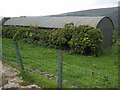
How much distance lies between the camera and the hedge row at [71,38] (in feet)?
52.3

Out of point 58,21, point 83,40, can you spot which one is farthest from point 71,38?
point 58,21

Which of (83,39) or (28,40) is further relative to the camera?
(28,40)

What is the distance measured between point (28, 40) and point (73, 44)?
5.48 meters

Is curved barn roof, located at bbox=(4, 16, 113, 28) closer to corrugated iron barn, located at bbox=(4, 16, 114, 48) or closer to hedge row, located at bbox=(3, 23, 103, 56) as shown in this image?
corrugated iron barn, located at bbox=(4, 16, 114, 48)

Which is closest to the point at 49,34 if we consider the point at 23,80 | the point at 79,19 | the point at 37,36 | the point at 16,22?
the point at 37,36

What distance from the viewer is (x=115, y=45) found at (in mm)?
20484

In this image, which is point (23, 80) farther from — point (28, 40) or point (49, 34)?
point (28, 40)

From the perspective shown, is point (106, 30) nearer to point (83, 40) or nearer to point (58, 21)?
point (83, 40)

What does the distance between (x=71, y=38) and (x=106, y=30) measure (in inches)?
137

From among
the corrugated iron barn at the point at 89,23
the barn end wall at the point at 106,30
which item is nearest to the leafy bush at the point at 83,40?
the corrugated iron barn at the point at 89,23

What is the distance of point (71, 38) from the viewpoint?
1739cm

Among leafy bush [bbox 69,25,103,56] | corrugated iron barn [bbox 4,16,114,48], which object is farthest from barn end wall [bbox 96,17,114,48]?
leafy bush [bbox 69,25,103,56]

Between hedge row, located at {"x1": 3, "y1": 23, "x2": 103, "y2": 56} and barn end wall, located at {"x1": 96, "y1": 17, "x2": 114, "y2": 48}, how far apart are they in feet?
7.13

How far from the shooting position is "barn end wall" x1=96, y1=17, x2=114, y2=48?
18773 mm
